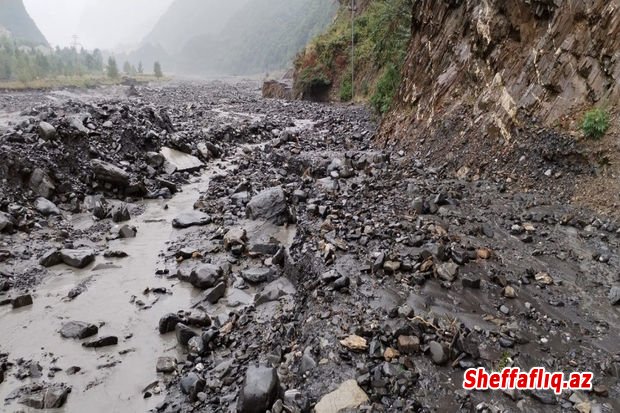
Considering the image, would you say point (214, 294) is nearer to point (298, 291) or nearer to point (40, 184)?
point (298, 291)

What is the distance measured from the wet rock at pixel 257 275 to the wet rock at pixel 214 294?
53cm

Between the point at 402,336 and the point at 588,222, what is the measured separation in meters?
3.95

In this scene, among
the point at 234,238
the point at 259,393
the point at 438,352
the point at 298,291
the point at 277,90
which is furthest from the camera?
the point at 277,90

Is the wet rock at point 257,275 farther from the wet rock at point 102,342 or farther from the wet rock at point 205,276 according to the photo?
the wet rock at point 102,342

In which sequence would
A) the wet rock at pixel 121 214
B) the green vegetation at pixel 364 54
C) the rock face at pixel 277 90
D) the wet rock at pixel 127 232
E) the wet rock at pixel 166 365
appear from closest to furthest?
the wet rock at pixel 166 365 → the wet rock at pixel 127 232 → the wet rock at pixel 121 214 → the green vegetation at pixel 364 54 → the rock face at pixel 277 90

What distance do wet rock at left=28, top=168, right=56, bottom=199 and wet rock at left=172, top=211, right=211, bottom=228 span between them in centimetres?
334

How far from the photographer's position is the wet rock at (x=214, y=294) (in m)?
6.36

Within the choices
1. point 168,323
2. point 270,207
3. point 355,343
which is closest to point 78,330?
point 168,323

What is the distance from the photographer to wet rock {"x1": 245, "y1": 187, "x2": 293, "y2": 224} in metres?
9.12

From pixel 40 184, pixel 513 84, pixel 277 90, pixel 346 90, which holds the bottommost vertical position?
pixel 40 184

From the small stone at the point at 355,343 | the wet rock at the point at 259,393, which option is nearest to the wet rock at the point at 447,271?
the small stone at the point at 355,343

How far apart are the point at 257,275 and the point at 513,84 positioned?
6945mm

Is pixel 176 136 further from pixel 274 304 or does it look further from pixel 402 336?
pixel 402 336

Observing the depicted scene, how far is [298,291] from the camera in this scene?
6.06m
